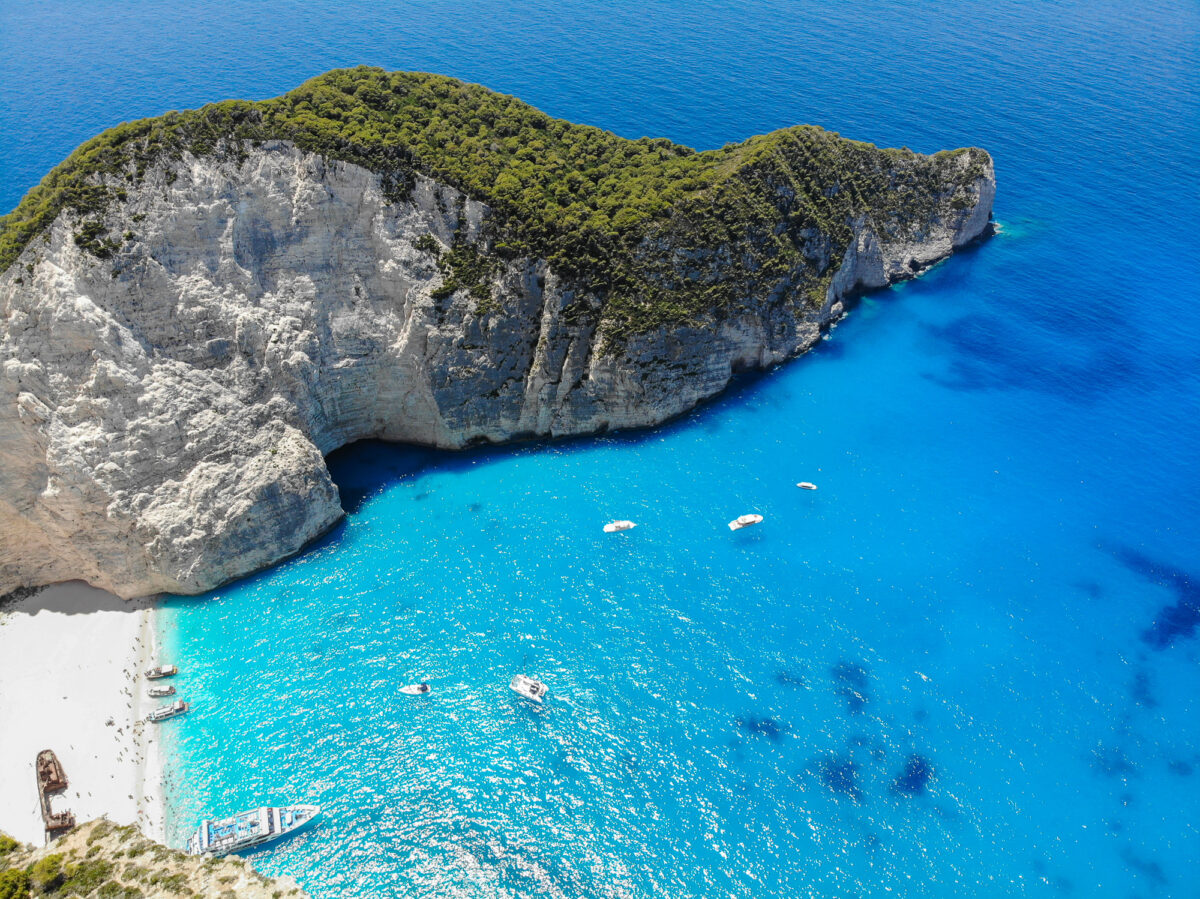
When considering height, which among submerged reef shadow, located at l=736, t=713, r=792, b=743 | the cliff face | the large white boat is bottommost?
the large white boat

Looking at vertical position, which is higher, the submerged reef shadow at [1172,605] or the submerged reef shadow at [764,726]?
the submerged reef shadow at [1172,605]

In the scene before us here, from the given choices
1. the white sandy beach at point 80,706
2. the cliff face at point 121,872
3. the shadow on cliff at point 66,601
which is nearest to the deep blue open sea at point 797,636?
the white sandy beach at point 80,706

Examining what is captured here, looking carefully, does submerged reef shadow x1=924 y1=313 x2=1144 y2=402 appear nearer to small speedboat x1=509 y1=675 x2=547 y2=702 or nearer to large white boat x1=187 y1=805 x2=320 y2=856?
small speedboat x1=509 y1=675 x2=547 y2=702

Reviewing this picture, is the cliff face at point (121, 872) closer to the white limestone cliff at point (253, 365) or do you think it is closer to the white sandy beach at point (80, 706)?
the white sandy beach at point (80, 706)

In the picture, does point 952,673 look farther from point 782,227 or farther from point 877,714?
point 782,227

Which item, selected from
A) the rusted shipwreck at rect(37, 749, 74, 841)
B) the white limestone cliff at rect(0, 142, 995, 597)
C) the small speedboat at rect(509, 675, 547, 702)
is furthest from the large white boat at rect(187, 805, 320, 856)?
the white limestone cliff at rect(0, 142, 995, 597)

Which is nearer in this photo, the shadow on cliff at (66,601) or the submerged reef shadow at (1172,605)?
the submerged reef shadow at (1172,605)
